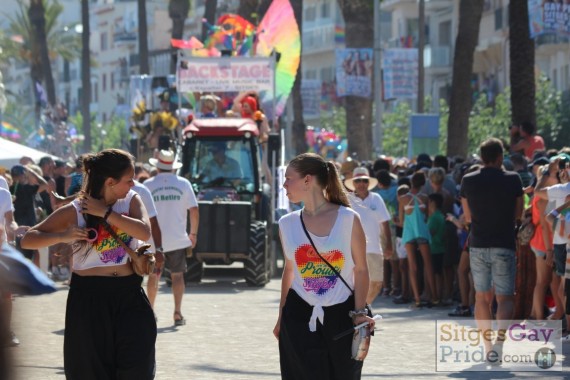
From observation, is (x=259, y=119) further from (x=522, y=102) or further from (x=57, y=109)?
(x=57, y=109)

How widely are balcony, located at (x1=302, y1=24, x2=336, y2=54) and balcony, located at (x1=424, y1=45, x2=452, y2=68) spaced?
58.7 feet

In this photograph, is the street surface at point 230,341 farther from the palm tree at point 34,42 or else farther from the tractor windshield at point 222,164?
the palm tree at point 34,42

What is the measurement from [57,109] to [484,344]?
48.4 meters

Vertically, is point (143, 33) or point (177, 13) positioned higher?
point (177, 13)

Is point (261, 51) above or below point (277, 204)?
above

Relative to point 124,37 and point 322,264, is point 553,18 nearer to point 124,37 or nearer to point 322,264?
point 322,264

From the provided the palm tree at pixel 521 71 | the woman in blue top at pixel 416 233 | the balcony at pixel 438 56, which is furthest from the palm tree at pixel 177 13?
the woman in blue top at pixel 416 233

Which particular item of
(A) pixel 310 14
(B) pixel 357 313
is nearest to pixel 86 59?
(A) pixel 310 14

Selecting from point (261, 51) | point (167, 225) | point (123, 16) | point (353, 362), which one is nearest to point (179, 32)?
point (261, 51)

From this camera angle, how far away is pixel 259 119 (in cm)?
2400

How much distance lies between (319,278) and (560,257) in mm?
6036

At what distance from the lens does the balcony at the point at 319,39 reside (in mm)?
88812

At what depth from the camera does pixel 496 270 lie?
473 inches

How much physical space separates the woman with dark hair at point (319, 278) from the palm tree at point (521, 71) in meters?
15.9
